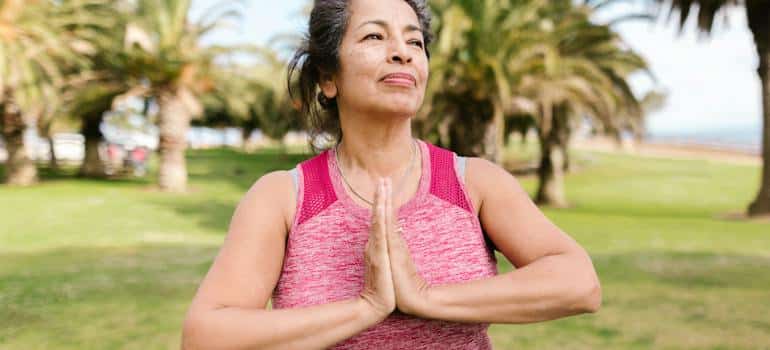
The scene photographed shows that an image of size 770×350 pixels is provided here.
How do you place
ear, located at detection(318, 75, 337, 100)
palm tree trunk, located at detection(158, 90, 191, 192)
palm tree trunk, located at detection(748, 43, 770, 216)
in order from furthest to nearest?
palm tree trunk, located at detection(158, 90, 191, 192) < palm tree trunk, located at detection(748, 43, 770, 216) < ear, located at detection(318, 75, 337, 100)

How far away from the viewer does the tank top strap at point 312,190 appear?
1691mm

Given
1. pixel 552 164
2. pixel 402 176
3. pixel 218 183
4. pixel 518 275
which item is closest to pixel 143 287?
pixel 402 176

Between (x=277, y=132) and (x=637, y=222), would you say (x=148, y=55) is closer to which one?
(x=637, y=222)

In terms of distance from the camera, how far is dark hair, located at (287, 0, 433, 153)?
69.8 inches

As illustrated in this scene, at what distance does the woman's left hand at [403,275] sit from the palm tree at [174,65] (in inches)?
825

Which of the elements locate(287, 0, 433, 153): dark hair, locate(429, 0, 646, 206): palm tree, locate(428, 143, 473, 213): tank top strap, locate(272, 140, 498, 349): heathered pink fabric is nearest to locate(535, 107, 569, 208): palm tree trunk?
locate(429, 0, 646, 206): palm tree

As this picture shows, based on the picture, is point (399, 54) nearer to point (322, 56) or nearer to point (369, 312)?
Result: point (322, 56)

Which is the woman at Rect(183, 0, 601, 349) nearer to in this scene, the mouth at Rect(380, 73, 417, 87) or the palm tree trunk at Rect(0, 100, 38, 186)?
the mouth at Rect(380, 73, 417, 87)

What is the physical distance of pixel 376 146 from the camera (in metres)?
1.78

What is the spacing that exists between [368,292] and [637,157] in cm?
4882

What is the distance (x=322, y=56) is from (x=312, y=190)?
384 mm

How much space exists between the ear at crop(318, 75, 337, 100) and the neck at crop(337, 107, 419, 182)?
0.31 ft

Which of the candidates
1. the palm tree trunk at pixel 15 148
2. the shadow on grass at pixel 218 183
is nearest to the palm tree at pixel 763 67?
the shadow on grass at pixel 218 183

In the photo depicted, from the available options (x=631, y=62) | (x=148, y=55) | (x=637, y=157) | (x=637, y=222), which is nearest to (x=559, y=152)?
(x=631, y=62)
